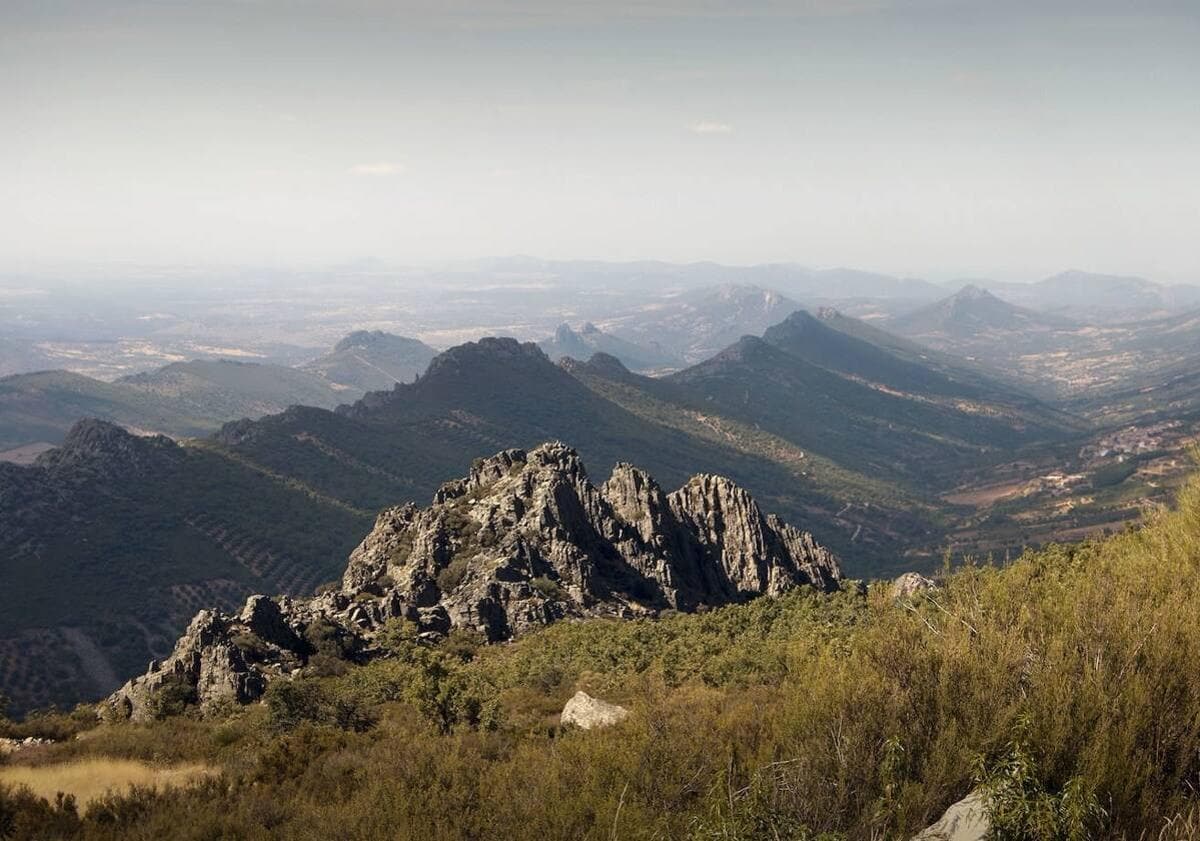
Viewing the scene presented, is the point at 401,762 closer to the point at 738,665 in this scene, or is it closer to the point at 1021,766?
the point at 1021,766

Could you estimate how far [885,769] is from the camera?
53.3 ft

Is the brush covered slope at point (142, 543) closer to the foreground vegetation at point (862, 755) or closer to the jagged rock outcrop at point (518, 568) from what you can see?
the jagged rock outcrop at point (518, 568)

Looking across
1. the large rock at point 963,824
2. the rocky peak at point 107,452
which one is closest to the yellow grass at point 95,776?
the large rock at point 963,824

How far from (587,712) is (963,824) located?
22.1m

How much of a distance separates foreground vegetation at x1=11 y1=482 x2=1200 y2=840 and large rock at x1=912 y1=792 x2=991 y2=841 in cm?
38

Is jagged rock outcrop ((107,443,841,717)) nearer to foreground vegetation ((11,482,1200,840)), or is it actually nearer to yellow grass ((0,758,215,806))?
yellow grass ((0,758,215,806))

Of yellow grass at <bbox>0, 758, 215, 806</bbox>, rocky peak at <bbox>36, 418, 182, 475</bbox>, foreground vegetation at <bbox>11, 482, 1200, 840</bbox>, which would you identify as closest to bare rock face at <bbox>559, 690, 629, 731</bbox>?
foreground vegetation at <bbox>11, 482, 1200, 840</bbox>

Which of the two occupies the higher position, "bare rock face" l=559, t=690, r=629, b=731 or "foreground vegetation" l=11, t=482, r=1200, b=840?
"foreground vegetation" l=11, t=482, r=1200, b=840

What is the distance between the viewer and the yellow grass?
26027 mm

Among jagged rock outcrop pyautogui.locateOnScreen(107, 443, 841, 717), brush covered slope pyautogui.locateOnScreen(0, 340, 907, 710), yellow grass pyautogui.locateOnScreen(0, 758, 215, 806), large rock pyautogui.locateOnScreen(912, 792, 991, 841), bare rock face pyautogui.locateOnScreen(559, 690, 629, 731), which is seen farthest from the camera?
brush covered slope pyautogui.locateOnScreen(0, 340, 907, 710)

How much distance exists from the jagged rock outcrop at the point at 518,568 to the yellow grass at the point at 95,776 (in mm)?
16183

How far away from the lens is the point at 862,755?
17547mm

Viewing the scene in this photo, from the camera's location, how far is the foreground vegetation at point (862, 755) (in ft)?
51.6

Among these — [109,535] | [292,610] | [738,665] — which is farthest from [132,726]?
[109,535]
